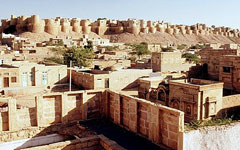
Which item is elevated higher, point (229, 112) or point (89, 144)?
point (229, 112)

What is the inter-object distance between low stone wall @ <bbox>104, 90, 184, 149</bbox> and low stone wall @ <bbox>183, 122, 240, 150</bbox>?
372mm

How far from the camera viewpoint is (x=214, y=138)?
7.91 metres

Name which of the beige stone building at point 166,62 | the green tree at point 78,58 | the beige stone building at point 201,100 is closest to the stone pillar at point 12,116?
the beige stone building at point 201,100

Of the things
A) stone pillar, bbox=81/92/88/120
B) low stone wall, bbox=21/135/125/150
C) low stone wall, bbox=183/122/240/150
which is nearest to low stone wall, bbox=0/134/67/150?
stone pillar, bbox=81/92/88/120

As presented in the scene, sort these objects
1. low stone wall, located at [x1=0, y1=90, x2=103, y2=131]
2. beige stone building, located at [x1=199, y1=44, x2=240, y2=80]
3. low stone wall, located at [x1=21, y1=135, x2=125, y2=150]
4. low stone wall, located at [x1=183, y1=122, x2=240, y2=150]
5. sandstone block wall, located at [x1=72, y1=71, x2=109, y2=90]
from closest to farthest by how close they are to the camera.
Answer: low stone wall, located at [x1=183, y1=122, x2=240, y2=150] < low stone wall, located at [x1=21, y1=135, x2=125, y2=150] < low stone wall, located at [x1=0, y1=90, x2=103, y2=131] < sandstone block wall, located at [x1=72, y1=71, x2=109, y2=90] < beige stone building, located at [x1=199, y1=44, x2=240, y2=80]

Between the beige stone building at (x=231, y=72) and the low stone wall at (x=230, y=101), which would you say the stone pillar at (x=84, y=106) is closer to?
the low stone wall at (x=230, y=101)

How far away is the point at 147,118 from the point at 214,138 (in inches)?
78.8

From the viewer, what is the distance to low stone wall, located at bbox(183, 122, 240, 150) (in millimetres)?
7273

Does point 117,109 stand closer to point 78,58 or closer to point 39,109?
point 39,109

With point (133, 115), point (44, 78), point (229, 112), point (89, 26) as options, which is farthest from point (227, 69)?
point (89, 26)

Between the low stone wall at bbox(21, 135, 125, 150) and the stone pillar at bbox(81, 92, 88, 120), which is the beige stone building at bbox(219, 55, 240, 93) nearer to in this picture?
the stone pillar at bbox(81, 92, 88, 120)

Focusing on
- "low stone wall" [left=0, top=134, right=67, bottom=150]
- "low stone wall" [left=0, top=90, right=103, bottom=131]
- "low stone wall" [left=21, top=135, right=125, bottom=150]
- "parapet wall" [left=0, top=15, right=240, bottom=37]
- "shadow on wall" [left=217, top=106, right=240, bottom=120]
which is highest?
"parapet wall" [left=0, top=15, right=240, bottom=37]

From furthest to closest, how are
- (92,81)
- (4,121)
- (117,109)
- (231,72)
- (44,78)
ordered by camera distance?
(44,78) < (92,81) < (231,72) < (117,109) < (4,121)

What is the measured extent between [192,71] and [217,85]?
7.41m
